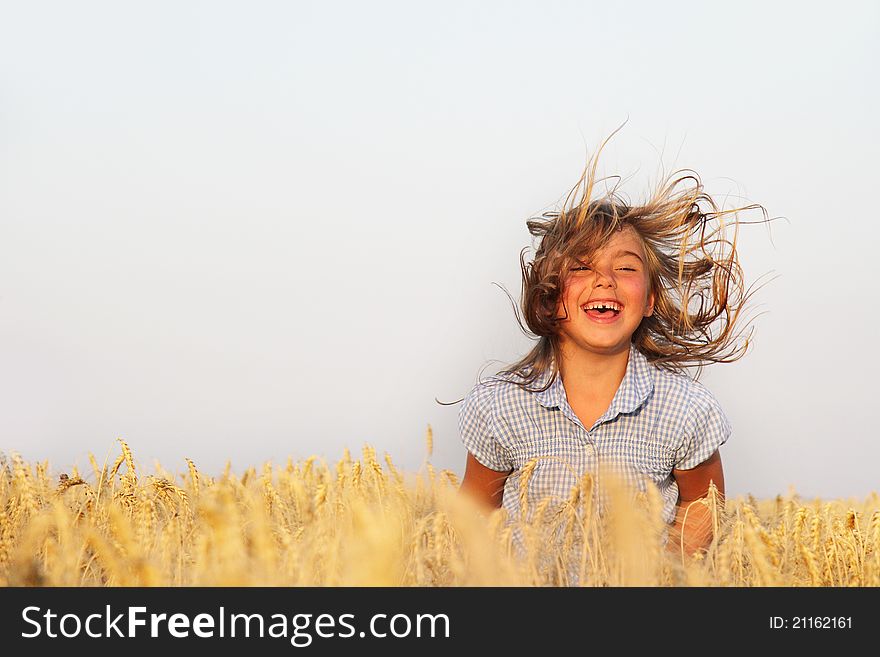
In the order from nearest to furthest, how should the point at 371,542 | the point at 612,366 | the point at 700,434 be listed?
the point at 371,542 → the point at 700,434 → the point at 612,366

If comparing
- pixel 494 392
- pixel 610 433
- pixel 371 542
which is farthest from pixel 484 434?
pixel 371 542

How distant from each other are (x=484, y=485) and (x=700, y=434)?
0.61 m

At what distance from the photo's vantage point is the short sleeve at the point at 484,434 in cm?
244

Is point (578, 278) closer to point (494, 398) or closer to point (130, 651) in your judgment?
point (494, 398)

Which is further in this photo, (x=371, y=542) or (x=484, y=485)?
(x=484, y=485)

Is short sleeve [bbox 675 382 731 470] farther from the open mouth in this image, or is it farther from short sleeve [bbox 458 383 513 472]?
short sleeve [bbox 458 383 513 472]

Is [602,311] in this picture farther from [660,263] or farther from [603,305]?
[660,263]

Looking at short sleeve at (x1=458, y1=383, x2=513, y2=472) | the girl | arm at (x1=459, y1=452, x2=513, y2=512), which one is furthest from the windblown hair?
arm at (x1=459, y1=452, x2=513, y2=512)

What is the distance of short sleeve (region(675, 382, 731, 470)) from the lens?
7.61 ft

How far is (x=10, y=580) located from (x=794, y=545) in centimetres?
154

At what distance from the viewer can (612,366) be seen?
2.43 metres

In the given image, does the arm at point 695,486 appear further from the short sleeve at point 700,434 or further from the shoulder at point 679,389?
the shoulder at point 679,389

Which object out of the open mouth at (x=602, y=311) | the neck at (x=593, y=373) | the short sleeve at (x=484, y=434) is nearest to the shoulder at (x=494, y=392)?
the short sleeve at (x=484, y=434)

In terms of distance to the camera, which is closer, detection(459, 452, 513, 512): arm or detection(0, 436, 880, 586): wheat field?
detection(0, 436, 880, 586): wheat field
